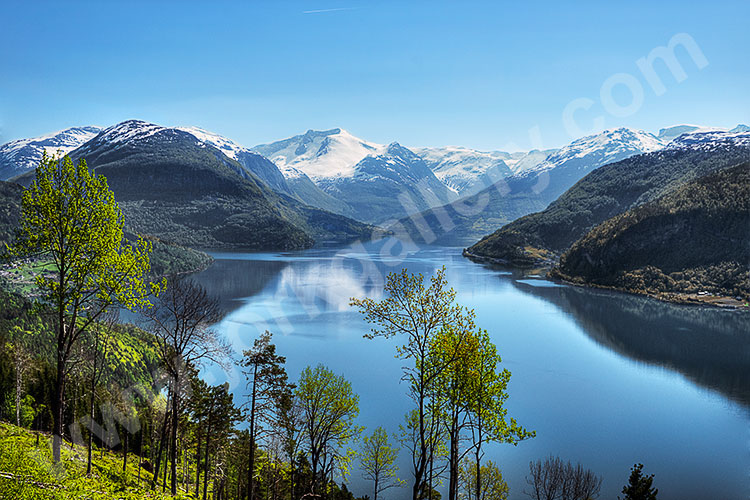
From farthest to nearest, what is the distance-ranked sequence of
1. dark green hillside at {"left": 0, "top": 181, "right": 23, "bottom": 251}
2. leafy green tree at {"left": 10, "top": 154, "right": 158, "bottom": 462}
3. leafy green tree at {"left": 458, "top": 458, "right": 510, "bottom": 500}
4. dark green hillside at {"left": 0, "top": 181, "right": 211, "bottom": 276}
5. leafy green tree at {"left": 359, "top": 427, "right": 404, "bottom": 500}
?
dark green hillside at {"left": 0, "top": 181, "right": 211, "bottom": 276}
dark green hillside at {"left": 0, "top": 181, "right": 23, "bottom": 251}
leafy green tree at {"left": 359, "top": 427, "right": 404, "bottom": 500}
leafy green tree at {"left": 458, "top": 458, "right": 510, "bottom": 500}
leafy green tree at {"left": 10, "top": 154, "right": 158, "bottom": 462}

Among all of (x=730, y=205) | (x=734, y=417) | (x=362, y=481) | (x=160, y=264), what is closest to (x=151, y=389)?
(x=362, y=481)

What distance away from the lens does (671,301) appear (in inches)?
4569

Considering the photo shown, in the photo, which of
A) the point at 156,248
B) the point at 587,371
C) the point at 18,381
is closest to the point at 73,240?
the point at 18,381

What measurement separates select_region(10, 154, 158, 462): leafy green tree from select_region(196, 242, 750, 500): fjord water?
23.9 m

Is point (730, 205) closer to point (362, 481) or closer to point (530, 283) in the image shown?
point (530, 283)

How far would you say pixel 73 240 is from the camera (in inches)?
626

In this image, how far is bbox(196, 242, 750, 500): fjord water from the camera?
37.4m

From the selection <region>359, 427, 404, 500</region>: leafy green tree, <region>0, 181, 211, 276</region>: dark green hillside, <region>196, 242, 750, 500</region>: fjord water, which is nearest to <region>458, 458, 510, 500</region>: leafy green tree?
<region>196, 242, 750, 500</region>: fjord water

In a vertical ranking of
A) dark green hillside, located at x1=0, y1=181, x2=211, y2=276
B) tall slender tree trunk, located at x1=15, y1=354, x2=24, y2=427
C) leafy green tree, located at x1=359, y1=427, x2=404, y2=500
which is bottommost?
leafy green tree, located at x1=359, y1=427, x2=404, y2=500

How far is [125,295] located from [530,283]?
139 metres

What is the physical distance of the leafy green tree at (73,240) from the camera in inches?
618

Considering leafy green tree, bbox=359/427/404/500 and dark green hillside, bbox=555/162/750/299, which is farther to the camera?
dark green hillside, bbox=555/162/750/299

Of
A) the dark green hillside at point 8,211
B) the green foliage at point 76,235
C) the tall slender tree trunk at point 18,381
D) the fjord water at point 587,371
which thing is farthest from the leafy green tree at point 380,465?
the dark green hillside at point 8,211

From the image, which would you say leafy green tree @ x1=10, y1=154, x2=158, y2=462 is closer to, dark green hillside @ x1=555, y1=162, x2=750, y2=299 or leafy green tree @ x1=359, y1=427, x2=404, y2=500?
leafy green tree @ x1=359, y1=427, x2=404, y2=500
